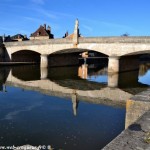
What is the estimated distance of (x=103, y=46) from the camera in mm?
32312

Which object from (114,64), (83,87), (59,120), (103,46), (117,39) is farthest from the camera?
(103,46)

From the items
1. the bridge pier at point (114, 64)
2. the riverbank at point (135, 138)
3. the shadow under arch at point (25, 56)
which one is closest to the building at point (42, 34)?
the shadow under arch at point (25, 56)

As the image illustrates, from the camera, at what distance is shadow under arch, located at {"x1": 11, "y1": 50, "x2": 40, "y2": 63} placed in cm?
4436

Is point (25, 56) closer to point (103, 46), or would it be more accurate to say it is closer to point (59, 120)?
point (103, 46)

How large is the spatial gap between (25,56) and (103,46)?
745 inches

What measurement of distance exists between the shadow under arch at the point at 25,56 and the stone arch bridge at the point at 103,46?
3644mm

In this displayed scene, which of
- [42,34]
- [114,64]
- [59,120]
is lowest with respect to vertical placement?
[59,120]

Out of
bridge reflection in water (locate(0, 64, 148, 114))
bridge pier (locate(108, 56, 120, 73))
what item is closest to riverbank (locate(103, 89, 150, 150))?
bridge reflection in water (locate(0, 64, 148, 114))

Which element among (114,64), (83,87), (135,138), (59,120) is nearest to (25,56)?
(114,64)

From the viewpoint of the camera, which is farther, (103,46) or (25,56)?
(25,56)

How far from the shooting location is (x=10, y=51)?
43.3 metres

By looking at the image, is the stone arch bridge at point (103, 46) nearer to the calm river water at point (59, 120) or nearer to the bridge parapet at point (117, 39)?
the bridge parapet at point (117, 39)

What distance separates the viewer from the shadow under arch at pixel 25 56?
4436 cm

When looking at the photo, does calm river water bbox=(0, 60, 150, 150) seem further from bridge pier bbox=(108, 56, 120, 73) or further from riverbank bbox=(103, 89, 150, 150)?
bridge pier bbox=(108, 56, 120, 73)
